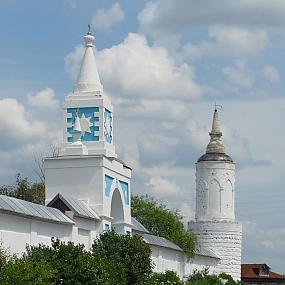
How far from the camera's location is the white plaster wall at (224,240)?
64.5 meters

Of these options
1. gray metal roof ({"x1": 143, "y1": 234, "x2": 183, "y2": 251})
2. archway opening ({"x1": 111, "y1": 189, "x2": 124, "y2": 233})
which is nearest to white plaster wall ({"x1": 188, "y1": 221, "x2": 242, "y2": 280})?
gray metal roof ({"x1": 143, "y1": 234, "x2": 183, "y2": 251})

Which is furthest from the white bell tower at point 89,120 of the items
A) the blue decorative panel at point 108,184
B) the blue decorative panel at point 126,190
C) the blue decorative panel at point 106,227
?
the blue decorative panel at point 106,227

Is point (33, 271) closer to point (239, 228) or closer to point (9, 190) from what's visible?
point (9, 190)

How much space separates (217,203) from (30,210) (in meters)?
37.2

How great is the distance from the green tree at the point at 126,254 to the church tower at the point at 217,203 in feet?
103

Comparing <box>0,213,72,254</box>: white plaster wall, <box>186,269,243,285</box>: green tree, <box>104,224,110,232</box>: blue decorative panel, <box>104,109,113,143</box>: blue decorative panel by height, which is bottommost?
<box>186,269,243,285</box>: green tree

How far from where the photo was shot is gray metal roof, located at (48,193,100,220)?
34.0 m

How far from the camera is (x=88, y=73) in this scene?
3838 centimetres

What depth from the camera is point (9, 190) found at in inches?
2450

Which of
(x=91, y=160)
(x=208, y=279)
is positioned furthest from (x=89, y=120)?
(x=208, y=279)

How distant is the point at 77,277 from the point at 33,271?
11.3 ft

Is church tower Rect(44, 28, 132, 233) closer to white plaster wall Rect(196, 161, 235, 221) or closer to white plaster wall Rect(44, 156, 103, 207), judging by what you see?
white plaster wall Rect(44, 156, 103, 207)

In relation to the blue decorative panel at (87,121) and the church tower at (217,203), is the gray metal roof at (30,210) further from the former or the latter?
the church tower at (217,203)

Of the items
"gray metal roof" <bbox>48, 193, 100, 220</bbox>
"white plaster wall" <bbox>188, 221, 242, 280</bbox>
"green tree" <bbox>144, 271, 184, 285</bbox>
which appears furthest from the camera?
"white plaster wall" <bbox>188, 221, 242, 280</bbox>
